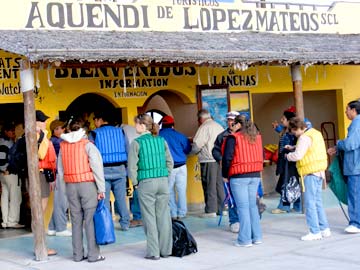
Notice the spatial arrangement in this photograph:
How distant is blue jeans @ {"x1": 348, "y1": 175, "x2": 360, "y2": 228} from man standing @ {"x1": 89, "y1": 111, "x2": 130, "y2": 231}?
126 inches

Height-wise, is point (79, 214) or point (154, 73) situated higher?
point (154, 73)

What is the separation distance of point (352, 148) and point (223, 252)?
2114 millimetres

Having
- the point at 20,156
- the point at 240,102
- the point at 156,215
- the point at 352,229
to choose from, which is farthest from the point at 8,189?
the point at 352,229

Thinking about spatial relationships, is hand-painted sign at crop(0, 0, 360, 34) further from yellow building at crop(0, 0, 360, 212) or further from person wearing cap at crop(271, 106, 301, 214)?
person wearing cap at crop(271, 106, 301, 214)

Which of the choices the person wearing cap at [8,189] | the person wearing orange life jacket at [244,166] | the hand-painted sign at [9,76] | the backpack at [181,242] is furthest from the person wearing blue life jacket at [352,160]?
the person wearing cap at [8,189]

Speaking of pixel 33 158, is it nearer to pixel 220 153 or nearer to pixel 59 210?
pixel 59 210

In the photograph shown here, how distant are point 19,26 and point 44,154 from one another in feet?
6.72

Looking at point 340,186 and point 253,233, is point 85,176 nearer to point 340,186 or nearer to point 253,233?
point 253,233

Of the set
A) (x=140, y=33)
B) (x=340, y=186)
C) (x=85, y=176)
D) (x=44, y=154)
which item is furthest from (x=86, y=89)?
(x=340, y=186)

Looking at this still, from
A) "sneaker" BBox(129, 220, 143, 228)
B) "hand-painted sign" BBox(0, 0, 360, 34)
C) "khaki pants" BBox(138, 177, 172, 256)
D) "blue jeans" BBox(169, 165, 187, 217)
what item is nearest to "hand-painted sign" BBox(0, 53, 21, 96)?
"hand-painted sign" BBox(0, 0, 360, 34)

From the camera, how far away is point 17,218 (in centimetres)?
1224

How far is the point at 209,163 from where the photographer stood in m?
12.1

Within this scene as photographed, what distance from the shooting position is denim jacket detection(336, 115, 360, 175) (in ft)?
31.5

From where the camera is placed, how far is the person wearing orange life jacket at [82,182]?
879 cm
